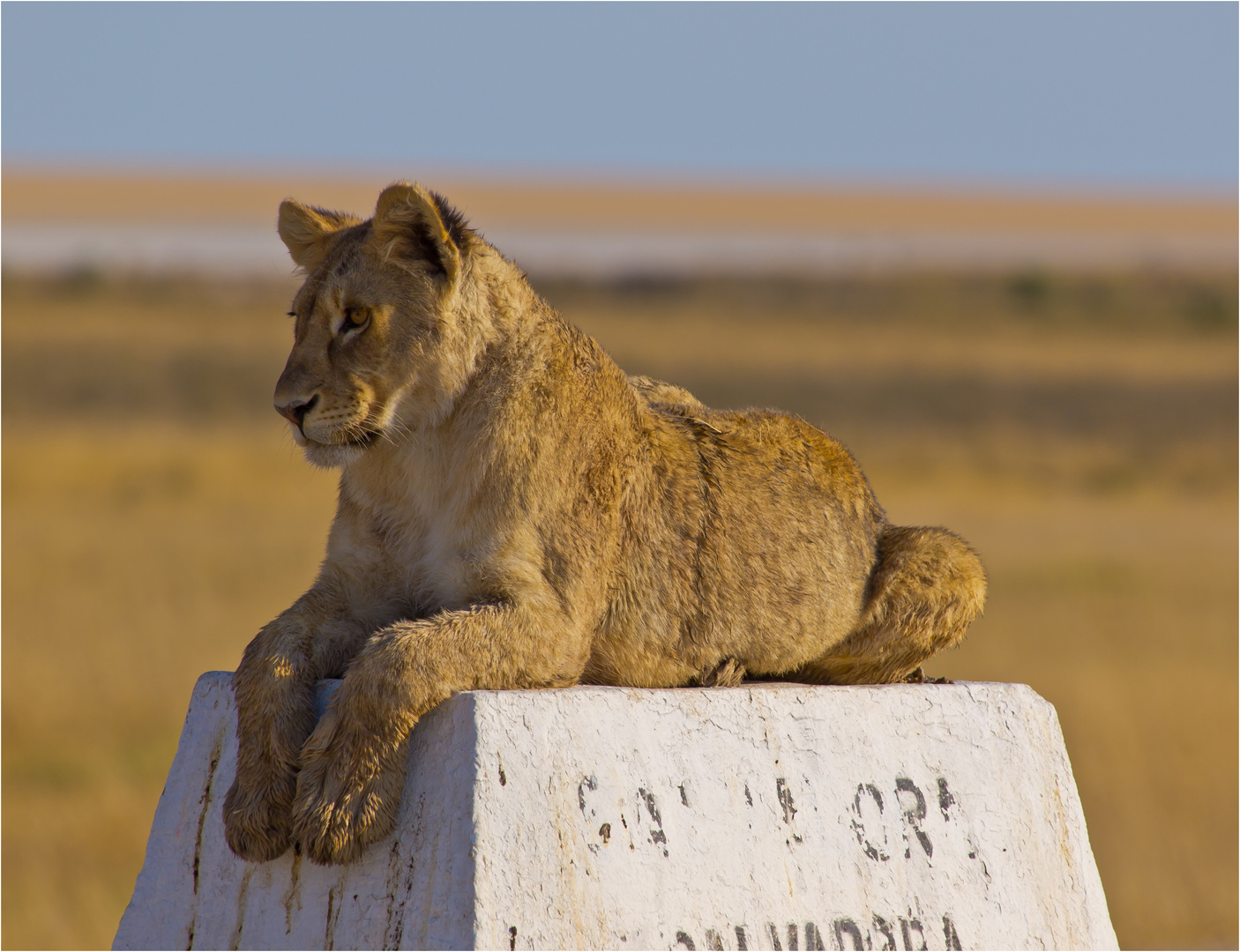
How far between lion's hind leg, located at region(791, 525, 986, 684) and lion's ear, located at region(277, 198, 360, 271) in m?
2.29

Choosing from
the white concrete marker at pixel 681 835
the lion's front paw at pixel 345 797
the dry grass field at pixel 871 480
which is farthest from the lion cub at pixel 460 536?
the dry grass field at pixel 871 480

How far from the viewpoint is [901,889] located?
17.6ft

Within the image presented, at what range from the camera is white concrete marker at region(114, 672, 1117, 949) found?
4.69 meters

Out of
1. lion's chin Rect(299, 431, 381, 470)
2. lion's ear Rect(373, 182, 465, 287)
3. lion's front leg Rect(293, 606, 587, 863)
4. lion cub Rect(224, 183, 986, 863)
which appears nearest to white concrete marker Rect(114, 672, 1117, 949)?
lion's front leg Rect(293, 606, 587, 863)

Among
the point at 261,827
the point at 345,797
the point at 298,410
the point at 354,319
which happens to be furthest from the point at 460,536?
the point at 261,827

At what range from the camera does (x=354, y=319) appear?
16.6 ft

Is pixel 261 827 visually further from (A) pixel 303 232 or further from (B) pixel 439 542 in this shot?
(A) pixel 303 232

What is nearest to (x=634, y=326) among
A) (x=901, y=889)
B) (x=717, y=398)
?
(x=717, y=398)

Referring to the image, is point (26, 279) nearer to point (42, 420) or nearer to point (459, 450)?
point (42, 420)

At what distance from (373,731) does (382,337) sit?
1.19 metres

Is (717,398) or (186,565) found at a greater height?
(717,398)

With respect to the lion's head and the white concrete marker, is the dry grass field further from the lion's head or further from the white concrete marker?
the lion's head

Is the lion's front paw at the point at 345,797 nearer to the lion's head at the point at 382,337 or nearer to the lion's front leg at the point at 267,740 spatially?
the lion's front leg at the point at 267,740

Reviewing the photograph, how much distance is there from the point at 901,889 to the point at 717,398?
29.3m
